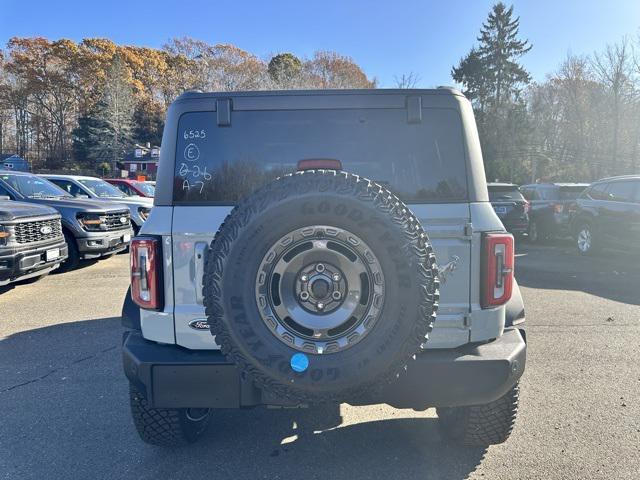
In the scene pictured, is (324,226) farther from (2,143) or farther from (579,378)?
(2,143)

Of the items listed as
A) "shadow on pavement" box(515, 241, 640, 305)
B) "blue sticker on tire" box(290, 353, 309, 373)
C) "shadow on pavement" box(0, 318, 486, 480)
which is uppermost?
"blue sticker on tire" box(290, 353, 309, 373)

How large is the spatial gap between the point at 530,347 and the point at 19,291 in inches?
285

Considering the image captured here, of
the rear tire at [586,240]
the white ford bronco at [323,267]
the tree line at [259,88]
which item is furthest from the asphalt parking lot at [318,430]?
the tree line at [259,88]

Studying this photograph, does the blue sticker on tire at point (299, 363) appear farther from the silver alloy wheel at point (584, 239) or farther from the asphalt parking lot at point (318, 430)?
the silver alloy wheel at point (584, 239)

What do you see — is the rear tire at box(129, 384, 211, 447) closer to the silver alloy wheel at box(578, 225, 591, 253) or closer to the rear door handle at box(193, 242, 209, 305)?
the rear door handle at box(193, 242, 209, 305)

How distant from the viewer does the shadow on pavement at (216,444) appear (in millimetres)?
2811

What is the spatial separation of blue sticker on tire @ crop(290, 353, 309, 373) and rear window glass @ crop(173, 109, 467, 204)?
3.08 feet

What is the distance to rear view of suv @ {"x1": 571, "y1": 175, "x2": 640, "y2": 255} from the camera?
364 inches

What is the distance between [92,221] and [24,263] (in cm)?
247

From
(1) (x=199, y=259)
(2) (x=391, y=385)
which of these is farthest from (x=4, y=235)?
(2) (x=391, y=385)

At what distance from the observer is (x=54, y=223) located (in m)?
7.93

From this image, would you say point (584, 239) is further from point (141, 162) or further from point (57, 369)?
point (141, 162)

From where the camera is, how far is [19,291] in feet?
24.8

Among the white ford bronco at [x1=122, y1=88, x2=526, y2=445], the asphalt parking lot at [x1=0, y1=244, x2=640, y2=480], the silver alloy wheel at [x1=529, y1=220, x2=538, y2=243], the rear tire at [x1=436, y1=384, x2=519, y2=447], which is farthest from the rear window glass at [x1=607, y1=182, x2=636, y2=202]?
the rear tire at [x1=436, y1=384, x2=519, y2=447]
